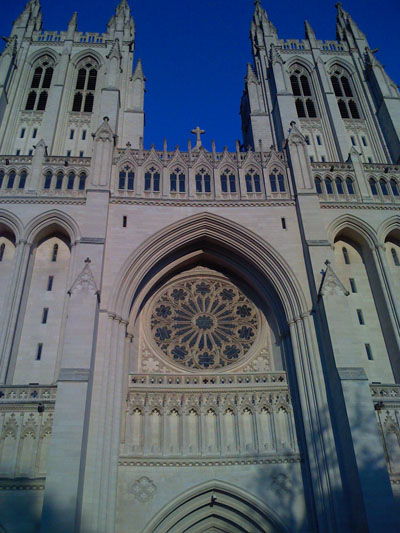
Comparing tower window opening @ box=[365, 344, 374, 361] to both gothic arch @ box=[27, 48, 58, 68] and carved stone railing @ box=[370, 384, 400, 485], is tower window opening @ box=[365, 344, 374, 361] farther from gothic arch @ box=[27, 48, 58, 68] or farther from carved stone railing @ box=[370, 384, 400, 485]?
gothic arch @ box=[27, 48, 58, 68]

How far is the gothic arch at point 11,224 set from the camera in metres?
20.0

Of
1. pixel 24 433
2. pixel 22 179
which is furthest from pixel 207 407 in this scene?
pixel 22 179

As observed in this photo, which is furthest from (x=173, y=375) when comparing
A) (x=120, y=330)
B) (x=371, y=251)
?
(x=371, y=251)

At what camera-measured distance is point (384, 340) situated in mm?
19469

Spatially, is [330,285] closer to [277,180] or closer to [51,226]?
[277,180]

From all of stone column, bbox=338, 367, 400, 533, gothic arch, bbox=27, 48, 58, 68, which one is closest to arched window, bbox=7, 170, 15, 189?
gothic arch, bbox=27, 48, 58, 68

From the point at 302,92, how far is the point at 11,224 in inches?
716

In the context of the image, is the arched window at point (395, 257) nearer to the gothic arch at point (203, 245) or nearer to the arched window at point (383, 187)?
the arched window at point (383, 187)

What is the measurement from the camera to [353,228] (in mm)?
21531

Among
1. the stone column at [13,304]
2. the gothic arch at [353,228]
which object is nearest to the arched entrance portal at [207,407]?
the gothic arch at [353,228]

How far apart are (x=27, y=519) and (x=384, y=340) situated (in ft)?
44.3

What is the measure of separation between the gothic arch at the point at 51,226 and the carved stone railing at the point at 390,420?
1232cm

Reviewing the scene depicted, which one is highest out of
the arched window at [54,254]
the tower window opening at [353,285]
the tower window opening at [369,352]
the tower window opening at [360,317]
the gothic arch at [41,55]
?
the gothic arch at [41,55]

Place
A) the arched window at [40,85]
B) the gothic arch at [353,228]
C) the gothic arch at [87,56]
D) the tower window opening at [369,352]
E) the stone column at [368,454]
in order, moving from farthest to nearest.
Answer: the gothic arch at [87,56], the arched window at [40,85], the gothic arch at [353,228], the tower window opening at [369,352], the stone column at [368,454]
